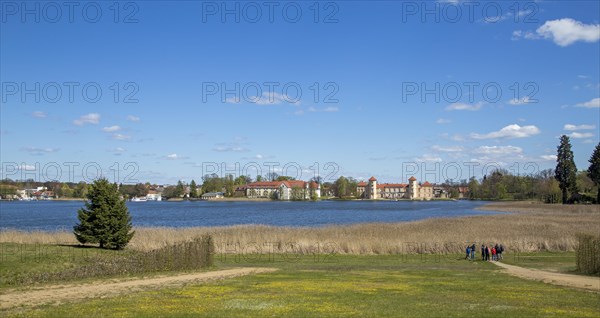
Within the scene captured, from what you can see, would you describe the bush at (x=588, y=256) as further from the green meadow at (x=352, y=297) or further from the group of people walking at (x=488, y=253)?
the group of people walking at (x=488, y=253)

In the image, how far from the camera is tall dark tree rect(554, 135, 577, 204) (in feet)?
395

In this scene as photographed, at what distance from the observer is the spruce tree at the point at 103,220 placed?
3278 centimetres

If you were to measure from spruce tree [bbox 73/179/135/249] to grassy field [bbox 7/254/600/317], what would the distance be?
10854mm

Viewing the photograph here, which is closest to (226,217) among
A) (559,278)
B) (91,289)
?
(559,278)

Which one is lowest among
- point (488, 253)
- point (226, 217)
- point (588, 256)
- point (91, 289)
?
point (226, 217)

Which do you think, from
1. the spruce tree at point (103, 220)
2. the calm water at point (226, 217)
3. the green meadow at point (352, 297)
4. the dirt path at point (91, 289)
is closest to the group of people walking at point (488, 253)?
the green meadow at point (352, 297)

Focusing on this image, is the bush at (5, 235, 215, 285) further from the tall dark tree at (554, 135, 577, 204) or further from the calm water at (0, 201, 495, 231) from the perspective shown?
the tall dark tree at (554, 135, 577, 204)

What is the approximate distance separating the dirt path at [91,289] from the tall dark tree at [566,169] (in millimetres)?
110744

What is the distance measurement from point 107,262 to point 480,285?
17.3 m

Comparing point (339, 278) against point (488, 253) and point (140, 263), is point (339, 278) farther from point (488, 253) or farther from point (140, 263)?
point (488, 253)

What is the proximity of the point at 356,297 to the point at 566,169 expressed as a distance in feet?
379

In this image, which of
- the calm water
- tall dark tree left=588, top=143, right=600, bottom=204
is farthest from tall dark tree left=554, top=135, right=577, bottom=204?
the calm water

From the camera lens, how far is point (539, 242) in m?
42.8

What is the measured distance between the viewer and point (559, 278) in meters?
26.4
